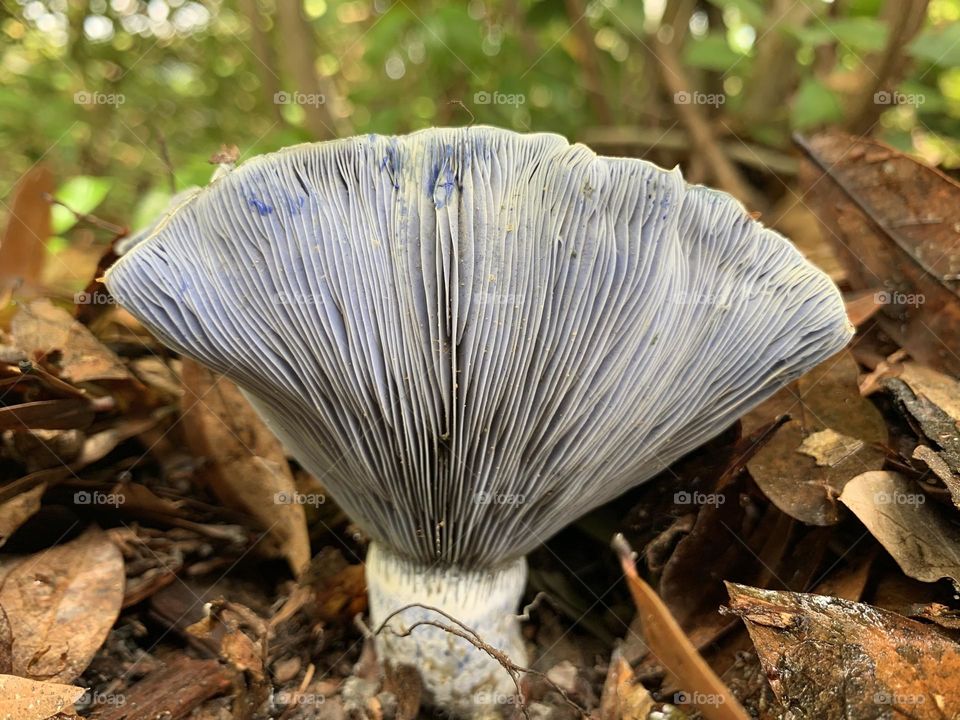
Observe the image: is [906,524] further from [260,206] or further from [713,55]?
[713,55]

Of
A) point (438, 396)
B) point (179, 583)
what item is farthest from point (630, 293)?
point (179, 583)

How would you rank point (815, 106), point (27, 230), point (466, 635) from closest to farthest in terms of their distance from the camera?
point (466, 635) < point (815, 106) < point (27, 230)

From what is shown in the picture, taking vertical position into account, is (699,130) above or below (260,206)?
below

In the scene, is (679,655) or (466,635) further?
(466,635)

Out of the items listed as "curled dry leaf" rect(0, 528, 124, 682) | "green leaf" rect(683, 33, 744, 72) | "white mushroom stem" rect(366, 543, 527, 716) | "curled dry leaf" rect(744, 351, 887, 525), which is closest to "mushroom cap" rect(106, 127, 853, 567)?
"white mushroom stem" rect(366, 543, 527, 716)

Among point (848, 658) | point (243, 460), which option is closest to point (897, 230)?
point (848, 658)

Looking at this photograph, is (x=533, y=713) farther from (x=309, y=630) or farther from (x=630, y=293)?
(x=630, y=293)
